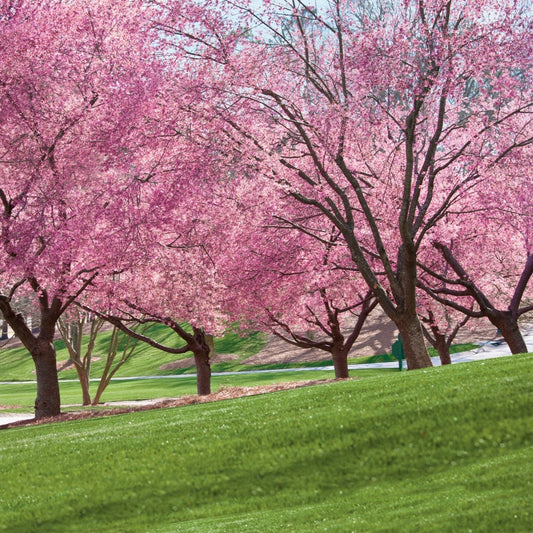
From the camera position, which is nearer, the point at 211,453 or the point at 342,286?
the point at 211,453

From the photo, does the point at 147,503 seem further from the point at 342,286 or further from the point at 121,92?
the point at 342,286

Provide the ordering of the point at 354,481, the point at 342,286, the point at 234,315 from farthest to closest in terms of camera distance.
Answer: the point at 234,315
the point at 342,286
the point at 354,481

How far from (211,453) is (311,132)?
836cm

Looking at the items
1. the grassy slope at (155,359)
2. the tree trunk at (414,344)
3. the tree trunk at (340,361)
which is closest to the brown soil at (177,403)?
the tree trunk at (340,361)

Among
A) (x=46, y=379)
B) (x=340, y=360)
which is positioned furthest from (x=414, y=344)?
(x=46, y=379)

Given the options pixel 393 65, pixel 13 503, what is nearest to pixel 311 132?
pixel 393 65

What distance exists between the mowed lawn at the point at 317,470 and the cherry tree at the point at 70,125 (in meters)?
6.00

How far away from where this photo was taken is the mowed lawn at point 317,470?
686 centimetres

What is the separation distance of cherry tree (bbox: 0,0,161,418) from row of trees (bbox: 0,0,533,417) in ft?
0.16

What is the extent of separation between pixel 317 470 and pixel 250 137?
8106 millimetres

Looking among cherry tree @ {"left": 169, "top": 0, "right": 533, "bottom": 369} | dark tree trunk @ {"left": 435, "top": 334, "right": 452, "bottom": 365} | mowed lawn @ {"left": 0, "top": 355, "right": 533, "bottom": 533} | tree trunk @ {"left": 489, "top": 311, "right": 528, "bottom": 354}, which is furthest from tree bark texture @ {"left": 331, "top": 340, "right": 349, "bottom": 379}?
mowed lawn @ {"left": 0, "top": 355, "right": 533, "bottom": 533}

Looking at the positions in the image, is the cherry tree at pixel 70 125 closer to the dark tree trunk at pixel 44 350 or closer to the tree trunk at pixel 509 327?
the dark tree trunk at pixel 44 350

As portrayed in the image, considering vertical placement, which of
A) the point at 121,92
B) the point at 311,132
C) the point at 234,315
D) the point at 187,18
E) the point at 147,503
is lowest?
the point at 147,503

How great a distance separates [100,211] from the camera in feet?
52.7
